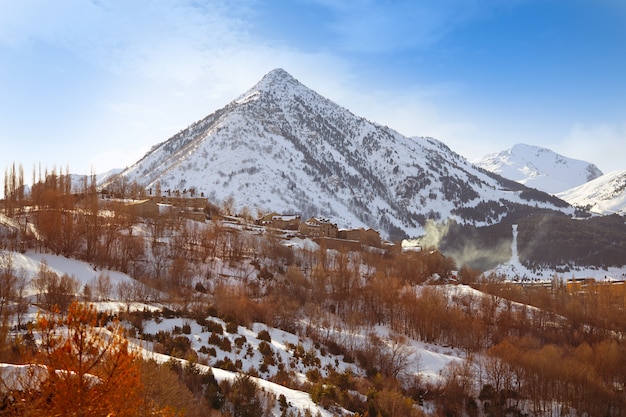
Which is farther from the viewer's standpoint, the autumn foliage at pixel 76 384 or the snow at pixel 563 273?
the snow at pixel 563 273

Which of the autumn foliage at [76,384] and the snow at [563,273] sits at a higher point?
the autumn foliage at [76,384]

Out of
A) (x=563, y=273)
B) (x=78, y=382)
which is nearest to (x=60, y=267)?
(x=78, y=382)

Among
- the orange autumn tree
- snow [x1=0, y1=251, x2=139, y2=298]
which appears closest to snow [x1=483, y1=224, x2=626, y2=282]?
snow [x1=0, y1=251, x2=139, y2=298]

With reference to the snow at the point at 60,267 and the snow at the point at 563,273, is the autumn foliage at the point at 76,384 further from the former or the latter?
the snow at the point at 563,273

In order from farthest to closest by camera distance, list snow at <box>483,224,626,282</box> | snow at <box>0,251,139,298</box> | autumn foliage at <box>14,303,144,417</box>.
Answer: snow at <box>483,224,626,282</box> → snow at <box>0,251,139,298</box> → autumn foliage at <box>14,303,144,417</box>

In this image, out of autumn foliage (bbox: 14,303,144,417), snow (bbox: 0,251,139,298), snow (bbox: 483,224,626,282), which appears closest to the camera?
autumn foliage (bbox: 14,303,144,417)

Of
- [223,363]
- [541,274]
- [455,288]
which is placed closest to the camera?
[223,363]

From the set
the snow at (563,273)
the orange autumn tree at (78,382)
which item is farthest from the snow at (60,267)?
the snow at (563,273)

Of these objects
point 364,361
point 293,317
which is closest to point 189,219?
point 293,317

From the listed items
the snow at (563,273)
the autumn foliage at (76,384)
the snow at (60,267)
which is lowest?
the snow at (563,273)

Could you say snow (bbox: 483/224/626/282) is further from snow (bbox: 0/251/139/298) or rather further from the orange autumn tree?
the orange autumn tree

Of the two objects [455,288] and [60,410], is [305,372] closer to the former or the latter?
[60,410]
